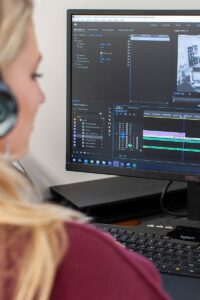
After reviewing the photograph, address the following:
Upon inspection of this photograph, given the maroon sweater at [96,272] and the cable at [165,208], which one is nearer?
the maroon sweater at [96,272]

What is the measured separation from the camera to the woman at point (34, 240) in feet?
2.17

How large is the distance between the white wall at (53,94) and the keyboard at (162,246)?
366mm

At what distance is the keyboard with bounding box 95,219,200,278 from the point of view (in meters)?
1.18

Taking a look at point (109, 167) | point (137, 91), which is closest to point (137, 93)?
point (137, 91)

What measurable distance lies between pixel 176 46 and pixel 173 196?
0.43 metres

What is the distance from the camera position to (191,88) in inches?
53.6

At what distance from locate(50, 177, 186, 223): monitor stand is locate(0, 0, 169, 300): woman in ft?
2.44

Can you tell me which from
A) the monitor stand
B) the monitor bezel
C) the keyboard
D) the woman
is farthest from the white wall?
the woman

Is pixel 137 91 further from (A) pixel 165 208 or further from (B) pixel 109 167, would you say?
(A) pixel 165 208

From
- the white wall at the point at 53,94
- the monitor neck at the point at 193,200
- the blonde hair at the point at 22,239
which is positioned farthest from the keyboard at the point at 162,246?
the blonde hair at the point at 22,239

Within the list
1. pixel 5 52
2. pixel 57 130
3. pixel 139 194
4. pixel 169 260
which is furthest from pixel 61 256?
pixel 57 130

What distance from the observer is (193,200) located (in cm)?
143

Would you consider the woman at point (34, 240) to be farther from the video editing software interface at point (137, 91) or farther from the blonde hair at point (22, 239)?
the video editing software interface at point (137, 91)

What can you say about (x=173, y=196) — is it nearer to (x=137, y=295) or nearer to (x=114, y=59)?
(x=114, y=59)
